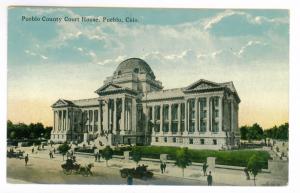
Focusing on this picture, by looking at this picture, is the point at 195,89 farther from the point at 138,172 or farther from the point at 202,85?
the point at 138,172

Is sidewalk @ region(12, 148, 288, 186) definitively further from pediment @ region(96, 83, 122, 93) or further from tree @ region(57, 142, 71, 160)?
pediment @ region(96, 83, 122, 93)

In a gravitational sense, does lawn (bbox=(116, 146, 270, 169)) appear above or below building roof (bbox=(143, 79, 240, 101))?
below

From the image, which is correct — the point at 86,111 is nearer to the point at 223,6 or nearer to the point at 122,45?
the point at 122,45

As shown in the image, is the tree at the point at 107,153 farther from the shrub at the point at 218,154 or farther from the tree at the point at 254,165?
the tree at the point at 254,165

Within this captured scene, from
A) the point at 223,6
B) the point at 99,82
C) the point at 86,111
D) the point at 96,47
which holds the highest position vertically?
the point at 223,6

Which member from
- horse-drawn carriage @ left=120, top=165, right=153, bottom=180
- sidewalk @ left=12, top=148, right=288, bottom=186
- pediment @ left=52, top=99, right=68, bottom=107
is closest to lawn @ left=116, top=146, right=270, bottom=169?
sidewalk @ left=12, top=148, right=288, bottom=186

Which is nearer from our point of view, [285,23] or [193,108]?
[285,23]

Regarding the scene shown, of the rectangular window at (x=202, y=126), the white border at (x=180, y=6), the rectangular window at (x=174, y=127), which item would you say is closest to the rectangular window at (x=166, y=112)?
the rectangular window at (x=174, y=127)

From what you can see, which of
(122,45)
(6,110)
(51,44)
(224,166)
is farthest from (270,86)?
(6,110)
